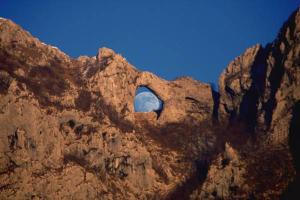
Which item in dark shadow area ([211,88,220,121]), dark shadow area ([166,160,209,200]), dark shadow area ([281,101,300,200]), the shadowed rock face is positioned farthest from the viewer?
dark shadow area ([211,88,220,121])

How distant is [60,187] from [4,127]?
11.9m

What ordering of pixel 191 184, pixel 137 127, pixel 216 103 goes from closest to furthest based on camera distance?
pixel 191 184 → pixel 137 127 → pixel 216 103

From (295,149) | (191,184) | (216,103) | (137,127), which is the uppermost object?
(216,103)

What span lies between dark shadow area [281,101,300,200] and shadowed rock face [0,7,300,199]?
1.31ft

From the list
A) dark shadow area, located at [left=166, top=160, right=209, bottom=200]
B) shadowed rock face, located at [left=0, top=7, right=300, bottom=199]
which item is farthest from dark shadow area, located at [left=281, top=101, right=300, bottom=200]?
dark shadow area, located at [left=166, top=160, right=209, bottom=200]

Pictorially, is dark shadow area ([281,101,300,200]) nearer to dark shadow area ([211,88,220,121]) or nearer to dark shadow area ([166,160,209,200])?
dark shadow area ([166,160,209,200])

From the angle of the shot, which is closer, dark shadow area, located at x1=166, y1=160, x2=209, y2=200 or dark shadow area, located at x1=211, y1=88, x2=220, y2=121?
dark shadow area, located at x1=166, y1=160, x2=209, y2=200

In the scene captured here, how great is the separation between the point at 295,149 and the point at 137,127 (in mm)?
28359

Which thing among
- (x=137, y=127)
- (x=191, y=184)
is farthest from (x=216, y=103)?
(x=191, y=184)

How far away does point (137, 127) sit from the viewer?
112812 millimetres

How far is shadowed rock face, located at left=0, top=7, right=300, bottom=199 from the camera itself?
304ft

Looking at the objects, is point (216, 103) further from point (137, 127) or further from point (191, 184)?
point (191, 184)

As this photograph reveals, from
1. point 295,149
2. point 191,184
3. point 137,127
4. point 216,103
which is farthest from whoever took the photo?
point 216,103

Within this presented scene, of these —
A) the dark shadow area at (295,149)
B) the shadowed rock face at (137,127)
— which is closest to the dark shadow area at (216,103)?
the shadowed rock face at (137,127)
